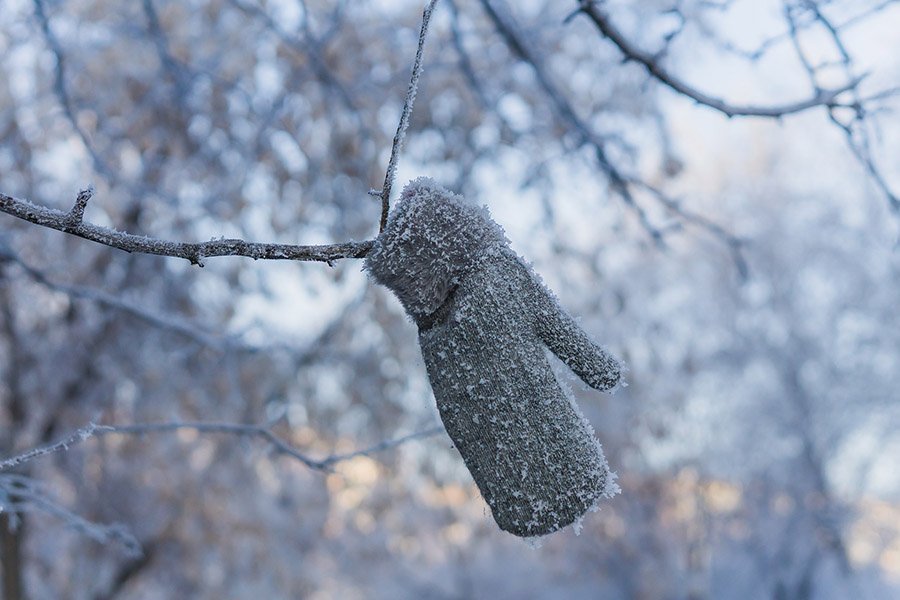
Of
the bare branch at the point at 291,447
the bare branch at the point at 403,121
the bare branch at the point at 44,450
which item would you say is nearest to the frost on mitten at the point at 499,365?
the bare branch at the point at 403,121

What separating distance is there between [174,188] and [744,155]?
5.73 meters

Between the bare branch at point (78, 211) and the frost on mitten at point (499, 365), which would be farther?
the frost on mitten at point (499, 365)

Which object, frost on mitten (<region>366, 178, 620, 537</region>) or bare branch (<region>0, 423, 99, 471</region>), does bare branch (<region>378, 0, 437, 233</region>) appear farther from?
bare branch (<region>0, 423, 99, 471</region>)

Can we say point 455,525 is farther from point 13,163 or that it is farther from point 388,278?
point 388,278

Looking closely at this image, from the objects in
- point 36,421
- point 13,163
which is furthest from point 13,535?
point 13,163

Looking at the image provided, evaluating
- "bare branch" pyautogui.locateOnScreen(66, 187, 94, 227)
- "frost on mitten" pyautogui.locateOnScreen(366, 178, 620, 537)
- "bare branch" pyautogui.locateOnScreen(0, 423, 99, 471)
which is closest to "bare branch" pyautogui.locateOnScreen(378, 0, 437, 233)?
"frost on mitten" pyautogui.locateOnScreen(366, 178, 620, 537)

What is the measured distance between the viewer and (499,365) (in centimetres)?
104

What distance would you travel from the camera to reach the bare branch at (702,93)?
4.32ft

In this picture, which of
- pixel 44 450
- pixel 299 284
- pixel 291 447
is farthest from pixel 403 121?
pixel 299 284

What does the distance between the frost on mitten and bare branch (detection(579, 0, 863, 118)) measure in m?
0.50

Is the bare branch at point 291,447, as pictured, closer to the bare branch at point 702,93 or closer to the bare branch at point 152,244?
the bare branch at point 152,244

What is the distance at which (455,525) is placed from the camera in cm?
559

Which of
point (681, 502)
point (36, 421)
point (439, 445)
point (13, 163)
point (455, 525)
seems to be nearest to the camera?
point (13, 163)

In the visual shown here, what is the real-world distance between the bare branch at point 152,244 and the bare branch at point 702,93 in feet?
2.37
